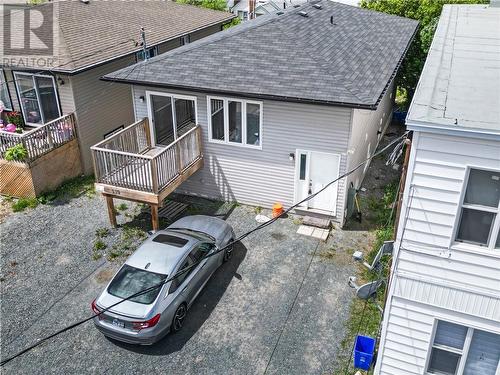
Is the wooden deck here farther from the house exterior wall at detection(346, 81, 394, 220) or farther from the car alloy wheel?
the house exterior wall at detection(346, 81, 394, 220)

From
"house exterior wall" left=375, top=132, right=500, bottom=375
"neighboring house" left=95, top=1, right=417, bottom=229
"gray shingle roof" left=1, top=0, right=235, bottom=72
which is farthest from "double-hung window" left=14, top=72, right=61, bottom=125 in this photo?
"house exterior wall" left=375, top=132, right=500, bottom=375

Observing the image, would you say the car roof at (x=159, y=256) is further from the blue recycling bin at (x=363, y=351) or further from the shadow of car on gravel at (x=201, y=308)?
the blue recycling bin at (x=363, y=351)

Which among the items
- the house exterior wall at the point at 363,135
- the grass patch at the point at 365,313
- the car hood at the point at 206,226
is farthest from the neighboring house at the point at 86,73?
the grass patch at the point at 365,313

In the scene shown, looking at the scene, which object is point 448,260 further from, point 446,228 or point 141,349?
point 141,349

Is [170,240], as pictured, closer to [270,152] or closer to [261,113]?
[270,152]

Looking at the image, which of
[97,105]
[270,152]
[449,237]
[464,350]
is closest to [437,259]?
[449,237]

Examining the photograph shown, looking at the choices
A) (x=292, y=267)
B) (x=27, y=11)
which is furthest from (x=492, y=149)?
(x=27, y=11)
